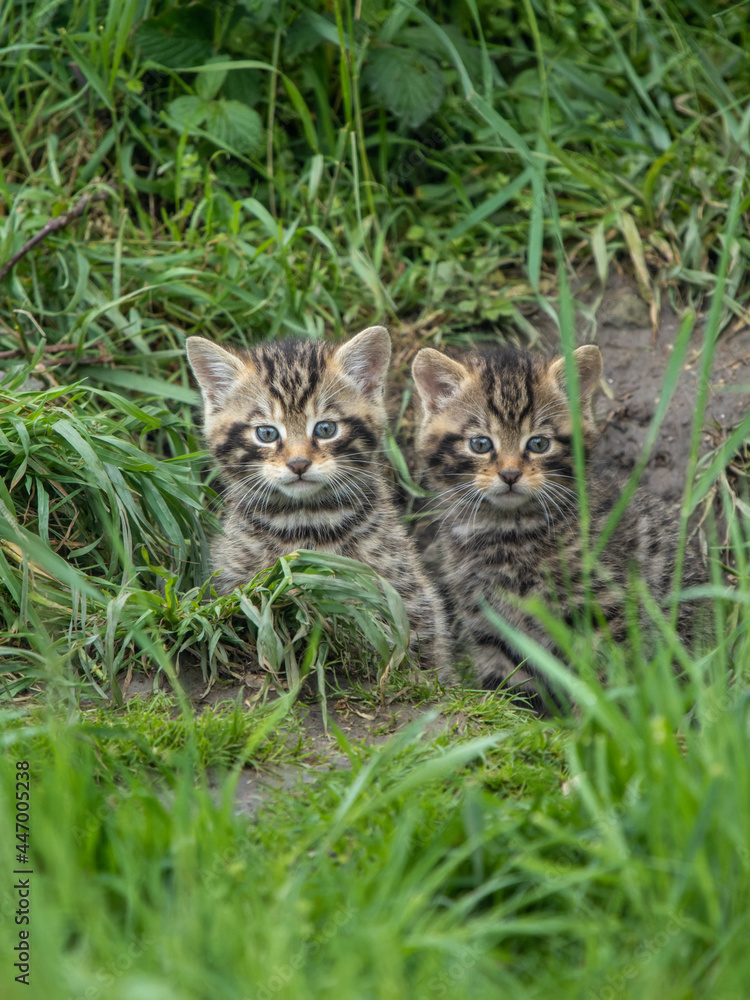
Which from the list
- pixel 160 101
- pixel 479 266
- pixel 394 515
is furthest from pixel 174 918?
pixel 160 101

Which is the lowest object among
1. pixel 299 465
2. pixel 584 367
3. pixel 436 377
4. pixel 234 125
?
pixel 299 465

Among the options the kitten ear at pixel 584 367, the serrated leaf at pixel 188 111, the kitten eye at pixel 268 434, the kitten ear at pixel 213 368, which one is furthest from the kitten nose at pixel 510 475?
the serrated leaf at pixel 188 111

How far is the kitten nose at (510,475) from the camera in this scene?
14.6ft

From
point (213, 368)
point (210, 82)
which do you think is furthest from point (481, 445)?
point (210, 82)

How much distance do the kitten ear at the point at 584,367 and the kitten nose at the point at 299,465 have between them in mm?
1340

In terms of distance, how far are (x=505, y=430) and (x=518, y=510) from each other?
39 centimetres

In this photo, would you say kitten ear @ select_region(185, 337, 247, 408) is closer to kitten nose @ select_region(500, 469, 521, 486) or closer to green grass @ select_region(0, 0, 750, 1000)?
green grass @ select_region(0, 0, 750, 1000)

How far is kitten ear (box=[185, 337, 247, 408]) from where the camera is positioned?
4.65 metres

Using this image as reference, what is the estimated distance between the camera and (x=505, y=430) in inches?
183

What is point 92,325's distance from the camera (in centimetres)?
535

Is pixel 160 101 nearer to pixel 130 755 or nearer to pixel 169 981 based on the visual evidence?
pixel 130 755

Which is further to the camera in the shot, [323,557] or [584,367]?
[584,367]

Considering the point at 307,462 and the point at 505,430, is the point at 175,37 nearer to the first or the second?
the point at 307,462

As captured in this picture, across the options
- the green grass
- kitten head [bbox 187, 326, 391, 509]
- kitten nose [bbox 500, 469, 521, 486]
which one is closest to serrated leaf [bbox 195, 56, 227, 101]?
the green grass
